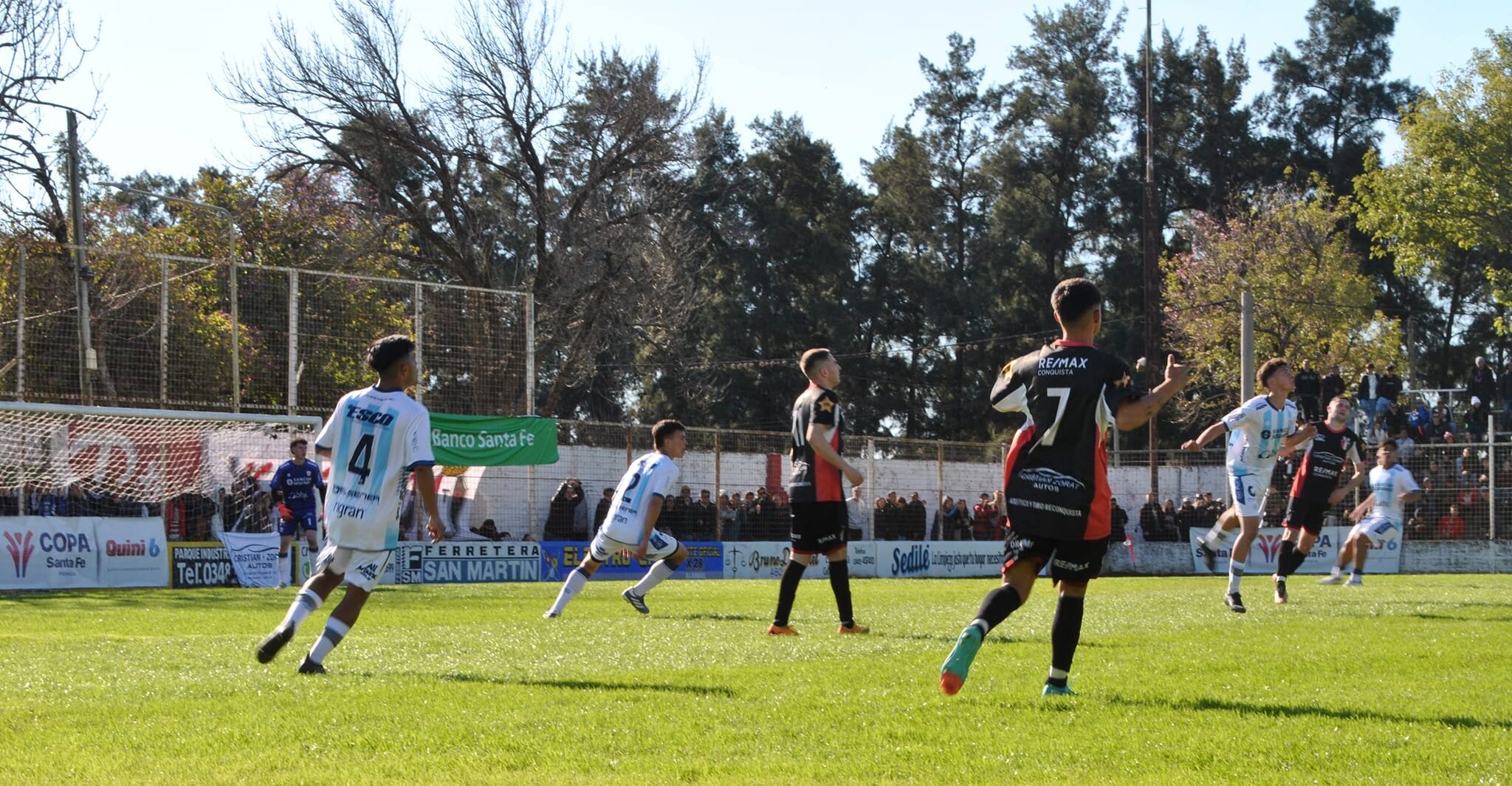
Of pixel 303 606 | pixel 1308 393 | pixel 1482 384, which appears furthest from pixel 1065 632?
pixel 1482 384

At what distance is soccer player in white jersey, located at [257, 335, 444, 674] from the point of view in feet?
25.9

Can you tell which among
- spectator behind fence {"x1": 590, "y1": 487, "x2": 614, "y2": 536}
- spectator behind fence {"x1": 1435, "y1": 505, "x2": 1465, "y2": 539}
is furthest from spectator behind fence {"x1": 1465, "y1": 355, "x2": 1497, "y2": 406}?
spectator behind fence {"x1": 590, "y1": 487, "x2": 614, "y2": 536}

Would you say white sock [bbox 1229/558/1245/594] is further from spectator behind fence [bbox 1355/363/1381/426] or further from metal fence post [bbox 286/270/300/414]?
spectator behind fence [bbox 1355/363/1381/426]

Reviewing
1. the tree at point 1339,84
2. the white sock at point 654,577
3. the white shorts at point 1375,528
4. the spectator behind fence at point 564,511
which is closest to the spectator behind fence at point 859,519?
the spectator behind fence at point 564,511

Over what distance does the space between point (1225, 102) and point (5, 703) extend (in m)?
63.3

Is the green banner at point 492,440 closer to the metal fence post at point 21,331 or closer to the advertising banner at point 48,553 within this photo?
the advertising banner at point 48,553

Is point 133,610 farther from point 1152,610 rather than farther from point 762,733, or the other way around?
point 762,733

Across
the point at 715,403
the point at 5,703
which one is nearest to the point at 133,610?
the point at 5,703

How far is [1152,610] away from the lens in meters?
12.6

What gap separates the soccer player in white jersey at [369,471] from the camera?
25.9 feet

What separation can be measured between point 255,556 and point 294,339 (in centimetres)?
327

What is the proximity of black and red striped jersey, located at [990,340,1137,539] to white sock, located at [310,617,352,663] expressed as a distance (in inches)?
136

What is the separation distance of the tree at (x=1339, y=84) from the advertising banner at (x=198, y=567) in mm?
53280

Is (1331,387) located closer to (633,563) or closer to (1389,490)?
(1389,490)
